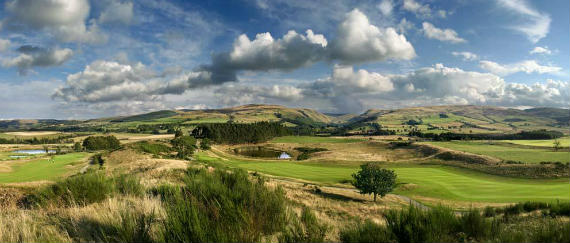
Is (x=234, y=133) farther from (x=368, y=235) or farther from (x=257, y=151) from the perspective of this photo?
(x=368, y=235)

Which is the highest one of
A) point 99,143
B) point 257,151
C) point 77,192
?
point 77,192

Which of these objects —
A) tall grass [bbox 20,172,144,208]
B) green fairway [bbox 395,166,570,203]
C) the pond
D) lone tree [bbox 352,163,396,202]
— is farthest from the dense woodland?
tall grass [bbox 20,172,144,208]

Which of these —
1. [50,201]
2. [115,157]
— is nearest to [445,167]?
[50,201]

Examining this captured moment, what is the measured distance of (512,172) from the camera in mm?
50719

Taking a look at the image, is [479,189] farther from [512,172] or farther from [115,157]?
[115,157]

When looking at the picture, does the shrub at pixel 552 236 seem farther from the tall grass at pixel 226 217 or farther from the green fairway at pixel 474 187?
the green fairway at pixel 474 187

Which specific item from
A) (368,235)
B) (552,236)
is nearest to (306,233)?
(368,235)

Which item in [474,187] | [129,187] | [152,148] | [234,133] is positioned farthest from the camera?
[234,133]

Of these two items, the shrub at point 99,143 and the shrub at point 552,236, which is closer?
the shrub at point 552,236

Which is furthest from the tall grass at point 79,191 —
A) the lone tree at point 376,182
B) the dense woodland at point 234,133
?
the dense woodland at point 234,133

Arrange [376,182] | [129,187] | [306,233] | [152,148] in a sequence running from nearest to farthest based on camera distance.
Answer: [306,233]
[129,187]
[376,182]
[152,148]

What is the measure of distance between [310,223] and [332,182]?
45.0 m

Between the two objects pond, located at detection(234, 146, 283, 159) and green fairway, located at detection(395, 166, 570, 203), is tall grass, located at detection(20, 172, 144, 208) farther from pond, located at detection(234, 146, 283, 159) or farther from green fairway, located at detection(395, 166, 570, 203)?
pond, located at detection(234, 146, 283, 159)

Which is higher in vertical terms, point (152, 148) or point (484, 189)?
point (152, 148)
